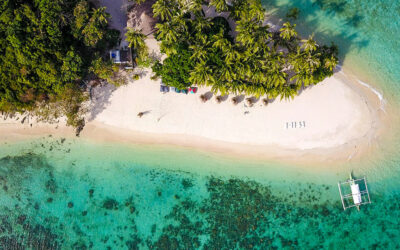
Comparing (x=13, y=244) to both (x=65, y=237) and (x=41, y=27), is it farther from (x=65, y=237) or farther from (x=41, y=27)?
(x=41, y=27)

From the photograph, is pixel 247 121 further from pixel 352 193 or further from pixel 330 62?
pixel 352 193


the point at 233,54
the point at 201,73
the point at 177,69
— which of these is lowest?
the point at 201,73

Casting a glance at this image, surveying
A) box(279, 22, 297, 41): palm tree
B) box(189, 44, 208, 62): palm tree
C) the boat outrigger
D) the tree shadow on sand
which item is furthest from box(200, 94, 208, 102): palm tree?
the boat outrigger

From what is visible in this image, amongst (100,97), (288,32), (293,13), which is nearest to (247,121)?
(288,32)

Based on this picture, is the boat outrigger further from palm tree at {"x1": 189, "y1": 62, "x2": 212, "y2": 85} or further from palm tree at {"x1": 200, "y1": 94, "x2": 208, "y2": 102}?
palm tree at {"x1": 189, "y1": 62, "x2": 212, "y2": 85}

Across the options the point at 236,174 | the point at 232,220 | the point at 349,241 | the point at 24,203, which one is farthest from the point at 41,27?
the point at 349,241

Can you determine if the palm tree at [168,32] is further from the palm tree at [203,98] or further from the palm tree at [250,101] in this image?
the palm tree at [250,101]
